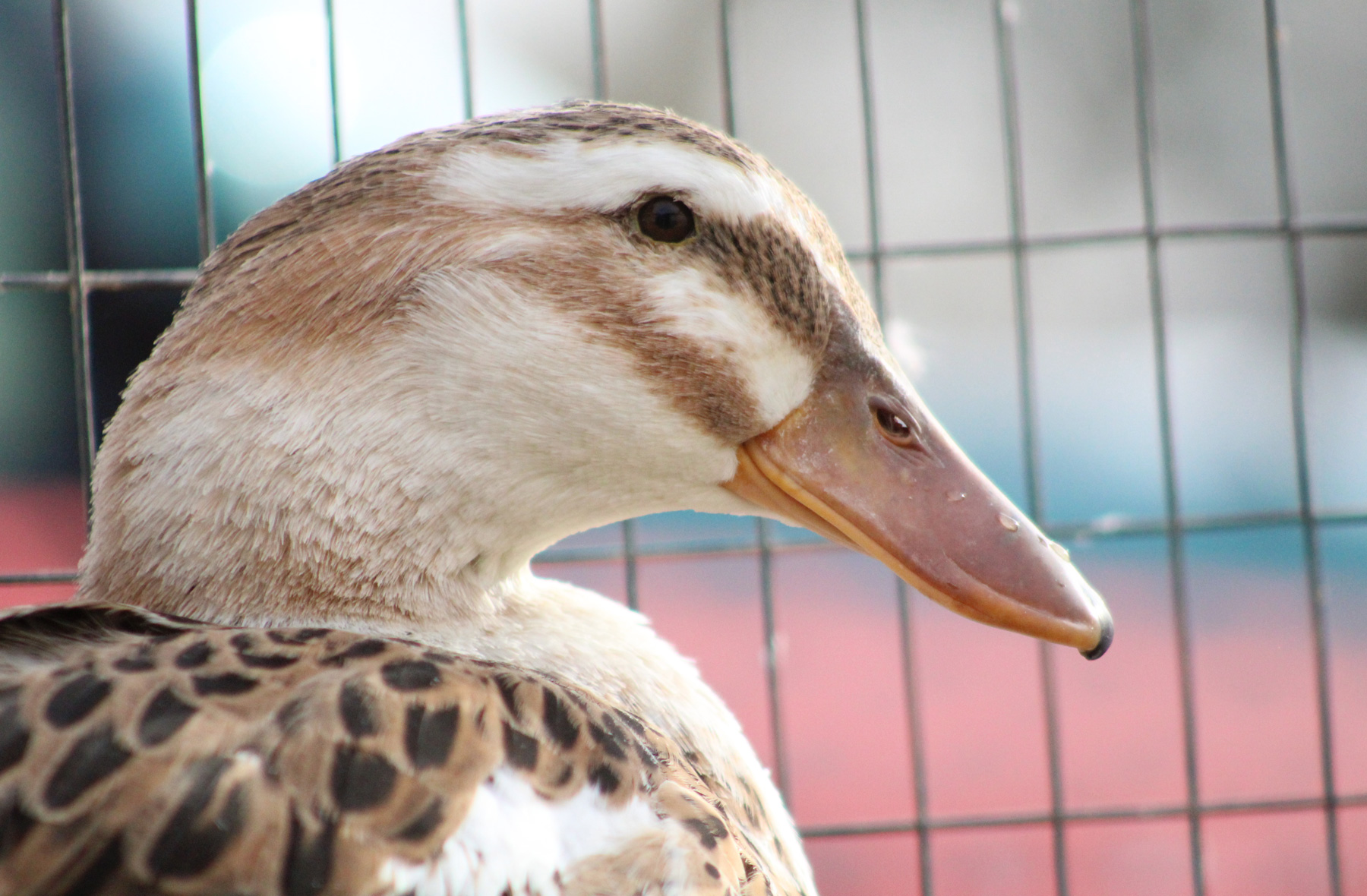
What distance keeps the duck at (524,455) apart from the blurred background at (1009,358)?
2.02 ft

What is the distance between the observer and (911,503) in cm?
98

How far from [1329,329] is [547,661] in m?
6.82

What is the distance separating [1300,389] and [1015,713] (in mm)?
3403

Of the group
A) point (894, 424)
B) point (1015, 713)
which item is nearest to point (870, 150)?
point (894, 424)

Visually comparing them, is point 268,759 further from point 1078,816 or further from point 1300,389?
point 1300,389

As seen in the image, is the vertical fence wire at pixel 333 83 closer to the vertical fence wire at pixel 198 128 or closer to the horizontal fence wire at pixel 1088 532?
the vertical fence wire at pixel 198 128

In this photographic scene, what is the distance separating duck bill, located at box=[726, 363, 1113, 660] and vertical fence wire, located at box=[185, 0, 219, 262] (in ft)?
2.70

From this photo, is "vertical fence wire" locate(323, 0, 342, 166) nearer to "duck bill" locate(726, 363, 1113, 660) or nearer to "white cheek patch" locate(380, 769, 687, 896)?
"duck bill" locate(726, 363, 1113, 660)

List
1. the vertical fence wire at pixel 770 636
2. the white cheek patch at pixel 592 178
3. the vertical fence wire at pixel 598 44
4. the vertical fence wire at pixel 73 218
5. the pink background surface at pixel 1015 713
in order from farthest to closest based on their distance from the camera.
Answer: the pink background surface at pixel 1015 713, the vertical fence wire at pixel 770 636, the vertical fence wire at pixel 598 44, the vertical fence wire at pixel 73 218, the white cheek patch at pixel 592 178

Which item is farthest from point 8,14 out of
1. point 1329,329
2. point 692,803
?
point 1329,329

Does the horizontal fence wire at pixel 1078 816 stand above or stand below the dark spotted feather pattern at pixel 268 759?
below

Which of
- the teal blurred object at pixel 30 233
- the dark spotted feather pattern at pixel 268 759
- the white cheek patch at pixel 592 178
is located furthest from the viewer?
the teal blurred object at pixel 30 233

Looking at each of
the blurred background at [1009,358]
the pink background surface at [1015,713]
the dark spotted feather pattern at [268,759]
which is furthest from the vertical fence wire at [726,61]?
the pink background surface at [1015,713]

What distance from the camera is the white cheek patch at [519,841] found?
712mm
